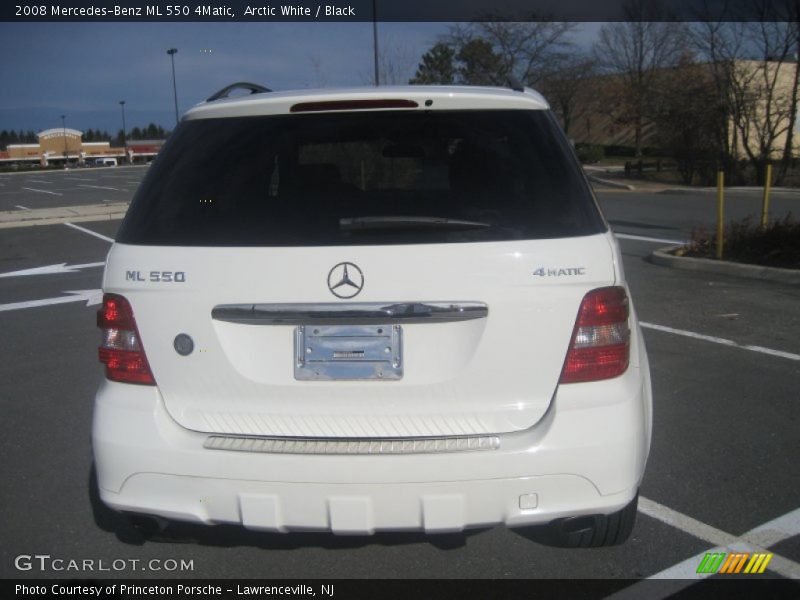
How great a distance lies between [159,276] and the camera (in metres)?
2.62

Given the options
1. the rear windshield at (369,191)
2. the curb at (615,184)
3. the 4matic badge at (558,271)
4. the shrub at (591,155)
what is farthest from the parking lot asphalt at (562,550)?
the shrub at (591,155)

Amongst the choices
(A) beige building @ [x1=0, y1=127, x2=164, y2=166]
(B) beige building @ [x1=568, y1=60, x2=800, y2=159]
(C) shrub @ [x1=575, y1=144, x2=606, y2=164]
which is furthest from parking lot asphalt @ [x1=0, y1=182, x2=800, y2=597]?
(A) beige building @ [x1=0, y1=127, x2=164, y2=166]

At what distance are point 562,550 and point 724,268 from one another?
736 cm

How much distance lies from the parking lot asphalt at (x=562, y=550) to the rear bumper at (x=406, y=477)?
50 centimetres

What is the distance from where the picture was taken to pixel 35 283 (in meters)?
10.0

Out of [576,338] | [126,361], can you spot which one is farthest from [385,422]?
[126,361]

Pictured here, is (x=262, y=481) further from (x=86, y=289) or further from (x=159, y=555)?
(x=86, y=289)

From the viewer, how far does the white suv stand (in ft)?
8.22

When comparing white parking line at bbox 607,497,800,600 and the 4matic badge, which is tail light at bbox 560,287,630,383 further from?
white parking line at bbox 607,497,800,600

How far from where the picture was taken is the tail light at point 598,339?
257cm

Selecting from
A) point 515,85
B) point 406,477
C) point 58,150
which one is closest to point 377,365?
point 406,477

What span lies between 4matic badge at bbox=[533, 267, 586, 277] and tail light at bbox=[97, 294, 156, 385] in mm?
1342

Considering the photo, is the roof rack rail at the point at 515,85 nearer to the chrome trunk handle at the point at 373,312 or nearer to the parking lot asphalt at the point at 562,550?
the chrome trunk handle at the point at 373,312

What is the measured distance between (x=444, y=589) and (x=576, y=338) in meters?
1.13
